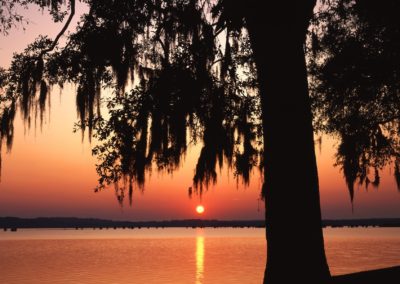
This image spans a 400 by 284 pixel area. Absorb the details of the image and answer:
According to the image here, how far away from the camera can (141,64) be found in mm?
11125

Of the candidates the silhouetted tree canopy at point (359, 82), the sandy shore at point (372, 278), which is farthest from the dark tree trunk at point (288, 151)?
the silhouetted tree canopy at point (359, 82)

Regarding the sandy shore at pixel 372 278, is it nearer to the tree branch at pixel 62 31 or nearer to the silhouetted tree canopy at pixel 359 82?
the silhouetted tree canopy at pixel 359 82

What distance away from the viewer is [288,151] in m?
6.70

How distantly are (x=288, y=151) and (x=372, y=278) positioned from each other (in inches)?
107

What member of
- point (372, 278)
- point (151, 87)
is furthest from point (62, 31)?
point (372, 278)

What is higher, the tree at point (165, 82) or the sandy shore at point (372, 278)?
the tree at point (165, 82)

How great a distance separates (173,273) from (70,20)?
36441mm

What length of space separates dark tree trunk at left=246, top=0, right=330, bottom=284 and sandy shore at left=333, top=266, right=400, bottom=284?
1299 millimetres

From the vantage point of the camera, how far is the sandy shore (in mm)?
7709

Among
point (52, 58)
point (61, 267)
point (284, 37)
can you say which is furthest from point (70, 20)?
point (61, 267)

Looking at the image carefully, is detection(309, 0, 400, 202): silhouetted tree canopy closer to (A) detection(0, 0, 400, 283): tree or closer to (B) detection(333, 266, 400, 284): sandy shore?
(A) detection(0, 0, 400, 283): tree

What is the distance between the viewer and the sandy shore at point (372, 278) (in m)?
7.71

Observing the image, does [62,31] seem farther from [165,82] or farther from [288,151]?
[288,151]

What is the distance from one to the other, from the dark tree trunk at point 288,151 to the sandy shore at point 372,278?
130 centimetres
